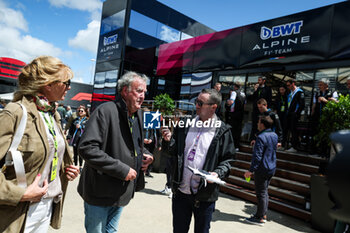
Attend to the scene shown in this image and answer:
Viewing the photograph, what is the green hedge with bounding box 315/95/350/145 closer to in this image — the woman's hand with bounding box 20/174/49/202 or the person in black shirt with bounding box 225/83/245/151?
the person in black shirt with bounding box 225/83/245/151

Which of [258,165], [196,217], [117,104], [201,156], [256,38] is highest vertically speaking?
[256,38]

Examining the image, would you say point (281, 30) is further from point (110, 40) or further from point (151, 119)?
point (110, 40)

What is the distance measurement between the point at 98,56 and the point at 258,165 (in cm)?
1763

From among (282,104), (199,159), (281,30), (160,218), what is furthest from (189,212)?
(281,30)

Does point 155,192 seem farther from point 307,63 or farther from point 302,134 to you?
point 307,63

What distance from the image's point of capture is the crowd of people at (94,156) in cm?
144

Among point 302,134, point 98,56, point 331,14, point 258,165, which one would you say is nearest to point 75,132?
point 258,165

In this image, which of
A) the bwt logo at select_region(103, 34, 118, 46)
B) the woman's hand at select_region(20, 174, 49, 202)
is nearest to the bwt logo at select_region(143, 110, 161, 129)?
the woman's hand at select_region(20, 174, 49, 202)

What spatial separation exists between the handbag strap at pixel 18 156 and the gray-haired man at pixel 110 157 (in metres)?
0.52

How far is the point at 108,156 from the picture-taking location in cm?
193

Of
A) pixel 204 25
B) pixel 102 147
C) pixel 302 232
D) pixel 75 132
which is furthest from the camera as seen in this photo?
pixel 204 25

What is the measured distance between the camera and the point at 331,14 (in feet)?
26.4

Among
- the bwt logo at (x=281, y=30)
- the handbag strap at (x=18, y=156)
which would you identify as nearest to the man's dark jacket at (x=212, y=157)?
the handbag strap at (x=18, y=156)

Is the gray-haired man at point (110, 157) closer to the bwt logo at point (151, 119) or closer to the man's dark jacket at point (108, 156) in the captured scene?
the man's dark jacket at point (108, 156)
